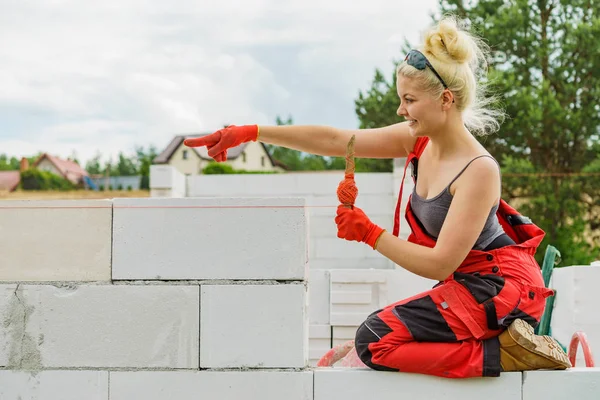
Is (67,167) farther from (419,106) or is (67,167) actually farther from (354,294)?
(419,106)

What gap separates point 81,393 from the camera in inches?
98.6

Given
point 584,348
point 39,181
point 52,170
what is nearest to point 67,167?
point 52,170

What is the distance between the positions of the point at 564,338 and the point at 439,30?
8.99 ft

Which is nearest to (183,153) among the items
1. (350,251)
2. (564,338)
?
(350,251)

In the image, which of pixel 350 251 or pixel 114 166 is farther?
pixel 114 166

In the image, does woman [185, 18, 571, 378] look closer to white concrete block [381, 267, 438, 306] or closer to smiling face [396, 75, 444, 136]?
smiling face [396, 75, 444, 136]

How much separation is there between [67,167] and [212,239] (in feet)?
211

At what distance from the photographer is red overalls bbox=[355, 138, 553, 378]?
2.42 meters

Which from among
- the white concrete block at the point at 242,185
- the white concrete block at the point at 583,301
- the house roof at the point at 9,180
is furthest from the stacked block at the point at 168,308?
the house roof at the point at 9,180

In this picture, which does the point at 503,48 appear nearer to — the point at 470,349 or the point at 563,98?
the point at 563,98

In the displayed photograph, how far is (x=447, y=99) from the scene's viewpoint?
8.05 feet

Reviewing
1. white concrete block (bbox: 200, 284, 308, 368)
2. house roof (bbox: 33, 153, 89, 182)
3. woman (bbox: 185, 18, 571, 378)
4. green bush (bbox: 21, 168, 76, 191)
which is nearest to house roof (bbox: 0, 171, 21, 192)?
green bush (bbox: 21, 168, 76, 191)

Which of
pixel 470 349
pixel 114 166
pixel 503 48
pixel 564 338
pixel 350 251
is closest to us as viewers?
pixel 470 349

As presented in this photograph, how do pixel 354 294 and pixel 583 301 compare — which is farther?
pixel 354 294
